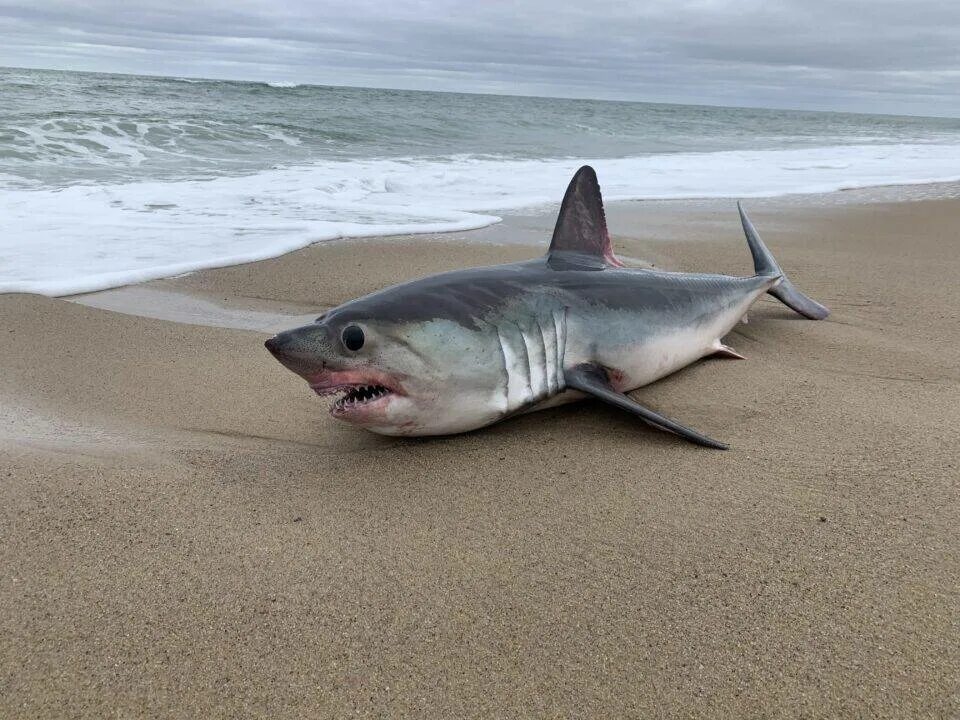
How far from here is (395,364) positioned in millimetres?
2805

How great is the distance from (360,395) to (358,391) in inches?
0.6

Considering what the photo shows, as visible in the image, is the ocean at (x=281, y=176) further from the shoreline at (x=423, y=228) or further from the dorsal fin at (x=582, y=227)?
the dorsal fin at (x=582, y=227)

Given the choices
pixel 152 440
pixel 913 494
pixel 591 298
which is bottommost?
pixel 152 440

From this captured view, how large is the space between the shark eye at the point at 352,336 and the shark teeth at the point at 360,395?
0.53ft

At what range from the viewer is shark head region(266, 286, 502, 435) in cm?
275

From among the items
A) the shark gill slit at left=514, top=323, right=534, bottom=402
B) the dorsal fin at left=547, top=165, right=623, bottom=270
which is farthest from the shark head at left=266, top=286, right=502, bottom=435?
the dorsal fin at left=547, top=165, right=623, bottom=270

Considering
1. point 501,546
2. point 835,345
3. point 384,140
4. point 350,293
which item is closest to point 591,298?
point 501,546

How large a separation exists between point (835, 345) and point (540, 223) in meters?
4.96

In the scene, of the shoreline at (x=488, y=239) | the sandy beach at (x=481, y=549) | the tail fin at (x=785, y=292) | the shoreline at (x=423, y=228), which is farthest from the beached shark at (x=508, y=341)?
the shoreline at (x=423, y=228)

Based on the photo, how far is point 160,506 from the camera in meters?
2.47

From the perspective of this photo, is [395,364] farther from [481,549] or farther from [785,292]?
[785,292]

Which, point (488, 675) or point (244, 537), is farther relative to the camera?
point (244, 537)

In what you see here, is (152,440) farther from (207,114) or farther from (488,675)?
(207,114)

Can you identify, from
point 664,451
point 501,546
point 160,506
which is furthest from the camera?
point 664,451
